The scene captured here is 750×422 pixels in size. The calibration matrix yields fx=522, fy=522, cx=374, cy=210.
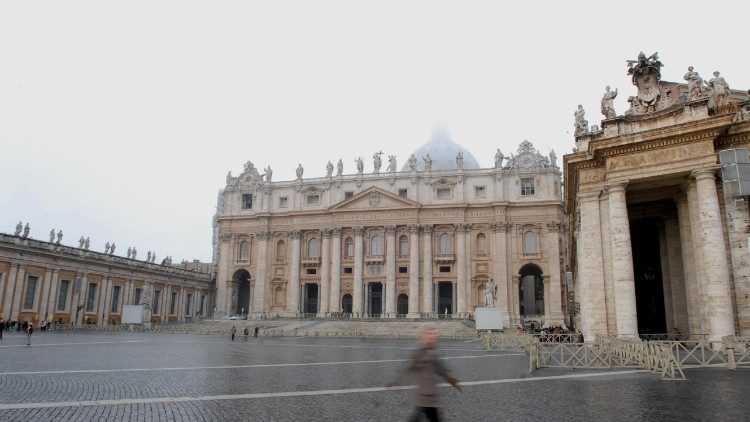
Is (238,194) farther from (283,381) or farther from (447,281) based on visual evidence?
(283,381)

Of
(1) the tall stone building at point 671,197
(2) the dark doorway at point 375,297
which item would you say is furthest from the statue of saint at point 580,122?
(2) the dark doorway at point 375,297

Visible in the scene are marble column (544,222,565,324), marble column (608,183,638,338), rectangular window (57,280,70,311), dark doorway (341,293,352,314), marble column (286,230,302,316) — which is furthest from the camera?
marble column (286,230,302,316)

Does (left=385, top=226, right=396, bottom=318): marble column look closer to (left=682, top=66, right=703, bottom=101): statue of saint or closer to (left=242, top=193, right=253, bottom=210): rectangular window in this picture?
(left=242, top=193, right=253, bottom=210): rectangular window

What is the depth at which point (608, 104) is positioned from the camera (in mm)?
18906

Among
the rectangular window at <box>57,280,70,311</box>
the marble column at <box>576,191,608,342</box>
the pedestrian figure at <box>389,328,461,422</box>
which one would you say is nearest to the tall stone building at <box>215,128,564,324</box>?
the rectangular window at <box>57,280,70,311</box>

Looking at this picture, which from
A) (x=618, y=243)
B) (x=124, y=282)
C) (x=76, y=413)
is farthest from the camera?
(x=124, y=282)

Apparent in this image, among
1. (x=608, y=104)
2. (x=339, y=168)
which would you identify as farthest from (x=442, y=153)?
(x=608, y=104)

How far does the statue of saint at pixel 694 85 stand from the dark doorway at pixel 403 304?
44.3m

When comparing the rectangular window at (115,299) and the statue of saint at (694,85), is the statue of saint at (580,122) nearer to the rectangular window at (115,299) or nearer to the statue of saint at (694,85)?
the statue of saint at (694,85)

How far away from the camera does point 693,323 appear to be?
18.5m

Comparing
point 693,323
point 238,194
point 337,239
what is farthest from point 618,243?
point 238,194

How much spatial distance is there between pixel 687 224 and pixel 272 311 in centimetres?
5110

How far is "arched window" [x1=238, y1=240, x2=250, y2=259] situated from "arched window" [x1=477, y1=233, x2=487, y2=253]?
28.6m

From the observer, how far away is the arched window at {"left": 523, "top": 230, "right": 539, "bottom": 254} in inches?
2225
